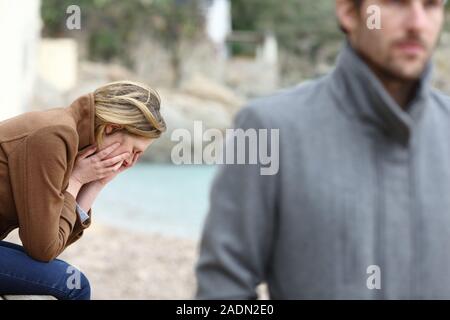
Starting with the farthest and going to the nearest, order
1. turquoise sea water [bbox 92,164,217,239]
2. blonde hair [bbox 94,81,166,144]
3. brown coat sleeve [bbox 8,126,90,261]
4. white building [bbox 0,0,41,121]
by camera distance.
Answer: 1. turquoise sea water [bbox 92,164,217,239]
2. white building [bbox 0,0,41,121]
3. blonde hair [bbox 94,81,166,144]
4. brown coat sleeve [bbox 8,126,90,261]

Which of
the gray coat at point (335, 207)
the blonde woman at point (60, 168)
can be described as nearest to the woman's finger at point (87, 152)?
the blonde woman at point (60, 168)

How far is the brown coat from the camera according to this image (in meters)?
1.92

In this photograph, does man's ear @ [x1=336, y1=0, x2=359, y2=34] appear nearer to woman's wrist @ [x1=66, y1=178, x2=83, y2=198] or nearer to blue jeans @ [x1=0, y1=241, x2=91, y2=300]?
woman's wrist @ [x1=66, y1=178, x2=83, y2=198]

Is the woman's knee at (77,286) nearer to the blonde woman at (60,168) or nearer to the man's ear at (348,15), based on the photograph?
the blonde woman at (60,168)

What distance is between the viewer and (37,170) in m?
1.91

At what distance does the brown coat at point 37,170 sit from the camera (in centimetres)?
192

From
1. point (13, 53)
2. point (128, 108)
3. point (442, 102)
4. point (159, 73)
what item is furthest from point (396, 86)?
point (159, 73)

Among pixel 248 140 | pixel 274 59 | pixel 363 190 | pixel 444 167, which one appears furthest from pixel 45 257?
pixel 274 59

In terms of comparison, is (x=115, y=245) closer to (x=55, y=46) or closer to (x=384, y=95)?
(x=384, y=95)

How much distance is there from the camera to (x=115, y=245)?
816 cm

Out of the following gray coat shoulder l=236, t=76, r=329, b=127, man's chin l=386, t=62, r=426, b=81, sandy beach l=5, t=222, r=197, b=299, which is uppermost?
man's chin l=386, t=62, r=426, b=81

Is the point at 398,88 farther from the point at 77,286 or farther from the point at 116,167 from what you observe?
the point at 77,286

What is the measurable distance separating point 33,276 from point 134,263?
534cm

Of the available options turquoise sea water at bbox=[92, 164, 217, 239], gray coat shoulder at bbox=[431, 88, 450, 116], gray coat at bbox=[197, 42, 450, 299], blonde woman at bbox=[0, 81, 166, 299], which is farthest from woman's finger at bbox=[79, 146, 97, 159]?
turquoise sea water at bbox=[92, 164, 217, 239]
